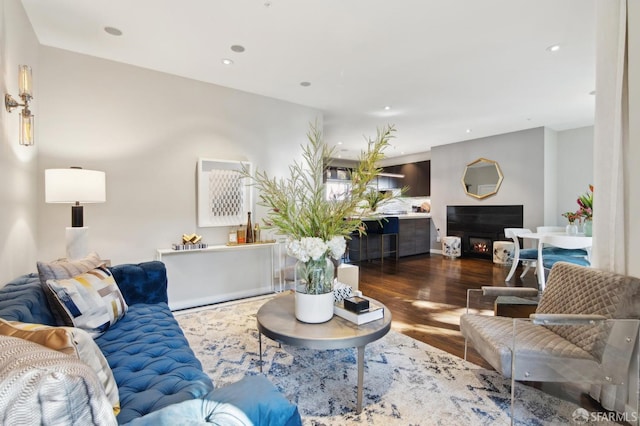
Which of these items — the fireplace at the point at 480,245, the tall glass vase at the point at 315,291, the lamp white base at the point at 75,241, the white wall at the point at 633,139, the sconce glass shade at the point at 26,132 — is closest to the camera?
the white wall at the point at 633,139

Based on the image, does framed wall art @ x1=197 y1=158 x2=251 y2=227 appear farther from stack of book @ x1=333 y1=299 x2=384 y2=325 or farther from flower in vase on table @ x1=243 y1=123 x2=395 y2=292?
stack of book @ x1=333 y1=299 x2=384 y2=325

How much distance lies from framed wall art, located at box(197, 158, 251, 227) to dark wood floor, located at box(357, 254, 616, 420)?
204cm

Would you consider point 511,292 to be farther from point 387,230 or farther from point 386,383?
point 387,230

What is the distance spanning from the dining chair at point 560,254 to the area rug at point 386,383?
230 cm

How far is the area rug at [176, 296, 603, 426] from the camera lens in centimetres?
171

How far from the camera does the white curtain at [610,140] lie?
1.75 m

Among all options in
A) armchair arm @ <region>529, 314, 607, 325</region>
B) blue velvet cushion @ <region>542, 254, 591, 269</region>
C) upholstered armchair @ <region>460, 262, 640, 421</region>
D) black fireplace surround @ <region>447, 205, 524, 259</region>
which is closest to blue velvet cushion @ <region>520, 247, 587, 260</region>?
blue velvet cushion @ <region>542, 254, 591, 269</region>

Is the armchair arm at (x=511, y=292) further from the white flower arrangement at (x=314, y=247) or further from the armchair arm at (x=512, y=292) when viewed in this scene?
the white flower arrangement at (x=314, y=247)

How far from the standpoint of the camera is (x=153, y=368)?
1.36m

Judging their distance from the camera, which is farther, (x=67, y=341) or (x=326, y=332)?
(x=326, y=332)

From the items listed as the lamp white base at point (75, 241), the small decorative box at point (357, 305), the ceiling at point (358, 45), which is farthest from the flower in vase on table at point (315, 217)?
the lamp white base at point (75, 241)

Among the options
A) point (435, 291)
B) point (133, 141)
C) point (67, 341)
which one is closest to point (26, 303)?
point (67, 341)

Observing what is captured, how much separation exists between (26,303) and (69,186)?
1290 mm

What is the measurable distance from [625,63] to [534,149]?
4.91 metres
